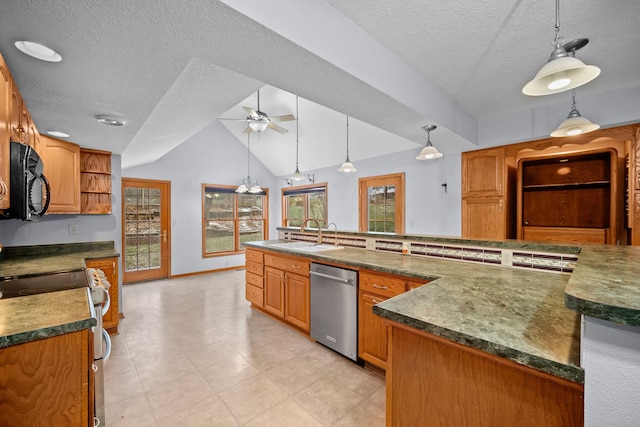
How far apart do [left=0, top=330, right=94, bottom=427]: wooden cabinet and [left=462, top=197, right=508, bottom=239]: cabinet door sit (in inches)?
143

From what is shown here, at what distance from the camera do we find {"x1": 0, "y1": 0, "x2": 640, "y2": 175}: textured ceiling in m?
1.17

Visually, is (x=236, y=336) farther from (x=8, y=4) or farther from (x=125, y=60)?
(x=8, y=4)

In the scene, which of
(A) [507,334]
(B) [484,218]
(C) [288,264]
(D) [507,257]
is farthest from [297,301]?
(B) [484,218]

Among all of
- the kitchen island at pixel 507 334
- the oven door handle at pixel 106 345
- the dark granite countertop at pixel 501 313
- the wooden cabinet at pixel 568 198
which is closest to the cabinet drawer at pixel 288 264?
the dark granite countertop at pixel 501 313

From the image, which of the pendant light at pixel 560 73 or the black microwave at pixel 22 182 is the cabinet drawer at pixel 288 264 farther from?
the pendant light at pixel 560 73

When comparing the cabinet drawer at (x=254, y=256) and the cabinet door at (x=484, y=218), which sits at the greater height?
the cabinet door at (x=484, y=218)

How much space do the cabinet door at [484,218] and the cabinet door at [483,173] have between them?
9 centimetres

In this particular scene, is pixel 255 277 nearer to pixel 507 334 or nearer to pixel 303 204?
pixel 507 334

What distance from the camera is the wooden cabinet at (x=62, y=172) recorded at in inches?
109

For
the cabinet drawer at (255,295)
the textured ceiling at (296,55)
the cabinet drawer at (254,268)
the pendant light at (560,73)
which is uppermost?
the textured ceiling at (296,55)

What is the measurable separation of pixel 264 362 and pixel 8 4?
8.76 feet

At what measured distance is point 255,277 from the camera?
3600 millimetres

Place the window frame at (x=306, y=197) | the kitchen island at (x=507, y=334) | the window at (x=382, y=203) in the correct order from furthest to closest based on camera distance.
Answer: the window frame at (x=306, y=197) < the window at (x=382, y=203) < the kitchen island at (x=507, y=334)

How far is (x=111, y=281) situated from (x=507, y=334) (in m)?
3.71
